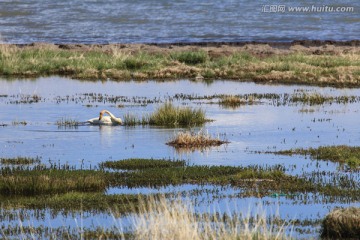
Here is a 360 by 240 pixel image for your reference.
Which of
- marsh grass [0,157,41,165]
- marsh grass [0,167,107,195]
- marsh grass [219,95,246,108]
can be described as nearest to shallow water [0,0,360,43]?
marsh grass [219,95,246,108]

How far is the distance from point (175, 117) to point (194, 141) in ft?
14.3

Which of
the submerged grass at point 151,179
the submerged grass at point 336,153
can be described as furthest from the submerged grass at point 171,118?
the submerged grass at point 151,179

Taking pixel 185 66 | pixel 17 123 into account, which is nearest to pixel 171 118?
pixel 17 123

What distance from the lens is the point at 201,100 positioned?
32.8 metres

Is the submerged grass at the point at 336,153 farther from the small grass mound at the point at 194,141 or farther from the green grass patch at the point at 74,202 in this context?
the green grass patch at the point at 74,202

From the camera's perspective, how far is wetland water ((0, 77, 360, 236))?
16453 millimetres

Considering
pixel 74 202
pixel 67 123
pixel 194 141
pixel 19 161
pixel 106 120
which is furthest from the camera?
pixel 67 123

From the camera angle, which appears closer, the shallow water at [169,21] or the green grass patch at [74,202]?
the green grass patch at [74,202]

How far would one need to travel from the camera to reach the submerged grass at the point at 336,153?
19.5m

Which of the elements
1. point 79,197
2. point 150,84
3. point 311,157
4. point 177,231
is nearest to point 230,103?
point 150,84

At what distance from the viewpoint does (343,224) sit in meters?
12.6

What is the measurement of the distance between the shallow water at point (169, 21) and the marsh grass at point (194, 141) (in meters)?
49.1

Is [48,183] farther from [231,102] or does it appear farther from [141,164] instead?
[231,102]

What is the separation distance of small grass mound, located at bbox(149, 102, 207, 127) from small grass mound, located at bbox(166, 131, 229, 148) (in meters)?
3.87
